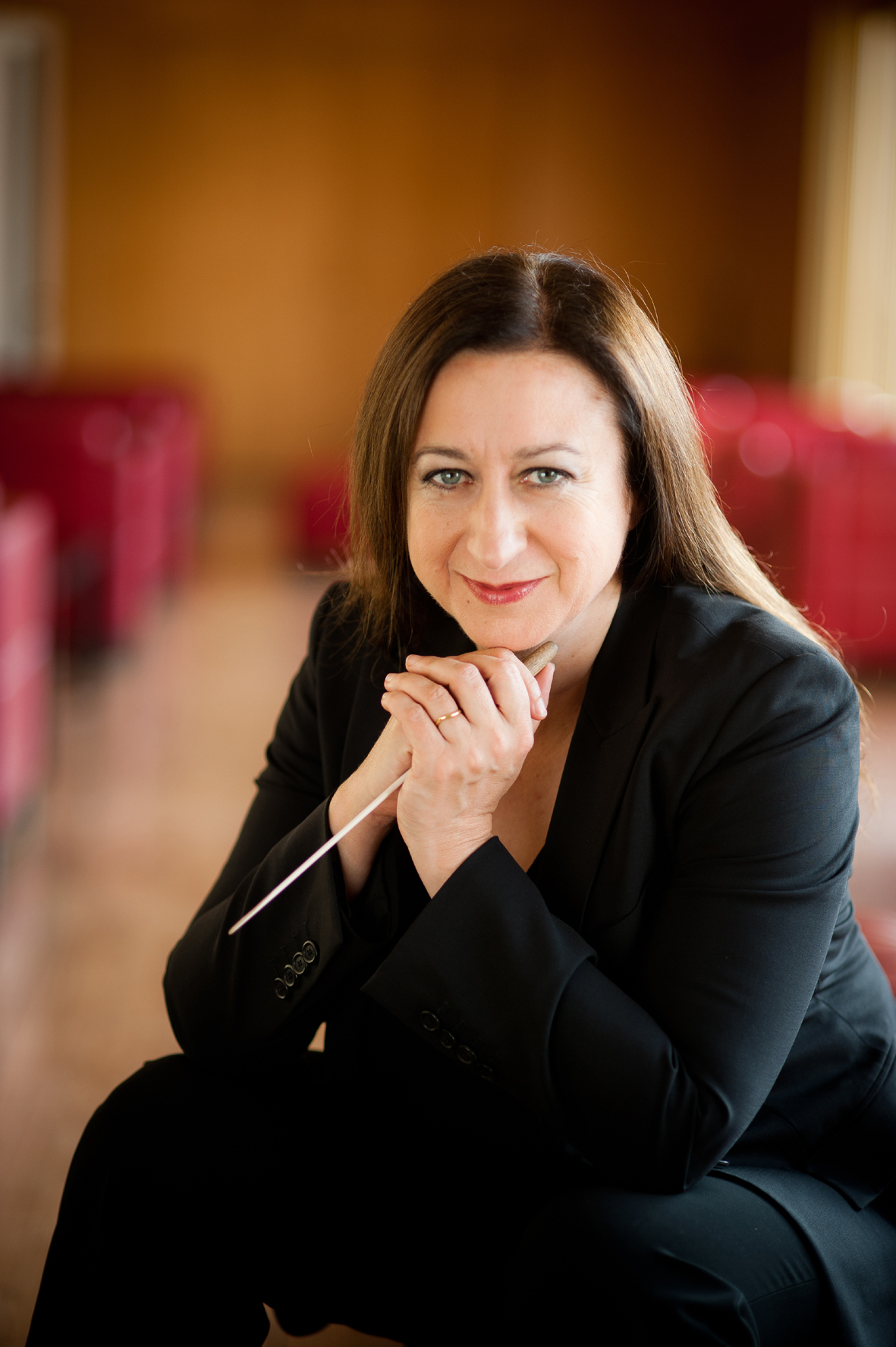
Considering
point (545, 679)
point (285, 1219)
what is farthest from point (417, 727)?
point (285, 1219)

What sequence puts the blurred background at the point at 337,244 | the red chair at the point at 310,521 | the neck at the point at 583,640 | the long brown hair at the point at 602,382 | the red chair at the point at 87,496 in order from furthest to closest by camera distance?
the red chair at the point at 310,521 < the blurred background at the point at 337,244 < the red chair at the point at 87,496 < the neck at the point at 583,640 < the long brown hair at the point at 602,382

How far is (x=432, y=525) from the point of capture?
1193 millimetres

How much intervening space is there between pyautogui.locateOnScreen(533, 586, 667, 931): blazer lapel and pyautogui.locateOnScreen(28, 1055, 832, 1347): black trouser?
246 millimetres

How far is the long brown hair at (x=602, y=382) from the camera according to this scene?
3.71 ft

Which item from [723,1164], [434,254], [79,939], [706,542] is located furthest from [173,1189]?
[434,254]

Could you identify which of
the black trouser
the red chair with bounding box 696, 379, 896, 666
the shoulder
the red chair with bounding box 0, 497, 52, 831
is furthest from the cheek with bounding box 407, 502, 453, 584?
Result: the red chair with bounding box 696, 379, 896, 666

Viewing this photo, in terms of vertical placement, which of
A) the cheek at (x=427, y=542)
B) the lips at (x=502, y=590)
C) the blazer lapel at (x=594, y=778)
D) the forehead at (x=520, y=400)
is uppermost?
the forehead at (x=520, y=400)

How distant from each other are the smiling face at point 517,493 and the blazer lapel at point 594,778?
7 centimetres

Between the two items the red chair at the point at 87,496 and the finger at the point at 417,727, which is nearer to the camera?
the finger at the point at 417,727

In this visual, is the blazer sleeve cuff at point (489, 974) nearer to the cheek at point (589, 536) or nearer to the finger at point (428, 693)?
the finger at point (428, 693)

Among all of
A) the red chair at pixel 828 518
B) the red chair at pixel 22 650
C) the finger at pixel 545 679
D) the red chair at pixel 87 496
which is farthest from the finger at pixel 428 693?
the red chair at pixel 87 496

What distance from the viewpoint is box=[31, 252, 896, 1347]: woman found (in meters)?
1.03

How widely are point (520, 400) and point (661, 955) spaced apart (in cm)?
48

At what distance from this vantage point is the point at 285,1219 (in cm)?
119
